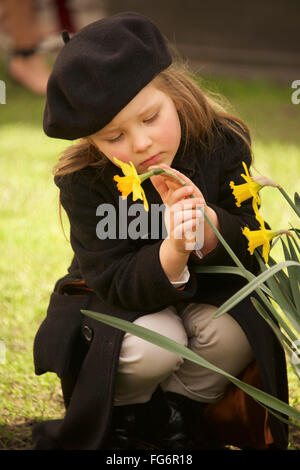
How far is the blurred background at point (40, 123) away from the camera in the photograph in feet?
6.38

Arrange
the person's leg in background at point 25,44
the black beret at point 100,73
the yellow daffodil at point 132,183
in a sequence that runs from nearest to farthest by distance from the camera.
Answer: the yellow daffodil at point 132,183 → the black beret at point 100,73 → the person's leg in background at point 25,44

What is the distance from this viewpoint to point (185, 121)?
60.5 inches

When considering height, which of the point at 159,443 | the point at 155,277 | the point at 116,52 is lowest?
the point at 159,443

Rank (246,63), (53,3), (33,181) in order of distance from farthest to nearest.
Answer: (246,63), (53,3), (33,181)

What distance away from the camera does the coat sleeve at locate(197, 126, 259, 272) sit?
1.46 metres

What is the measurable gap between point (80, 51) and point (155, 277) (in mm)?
433

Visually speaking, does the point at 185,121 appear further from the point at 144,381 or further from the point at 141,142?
the point at 144,381

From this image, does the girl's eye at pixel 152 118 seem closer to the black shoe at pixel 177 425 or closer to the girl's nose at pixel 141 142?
the girl's nose at pixel 141 142

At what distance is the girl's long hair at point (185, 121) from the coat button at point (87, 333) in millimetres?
320

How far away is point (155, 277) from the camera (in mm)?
1426

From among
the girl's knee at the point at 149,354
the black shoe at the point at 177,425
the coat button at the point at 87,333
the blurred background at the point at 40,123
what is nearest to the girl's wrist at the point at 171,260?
the girl's knee at the point at 149,354

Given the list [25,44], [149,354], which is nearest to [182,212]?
[149,354]

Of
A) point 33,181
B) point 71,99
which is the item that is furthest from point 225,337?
point 33,181

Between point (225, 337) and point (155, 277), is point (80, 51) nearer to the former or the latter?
point (155, 277)
